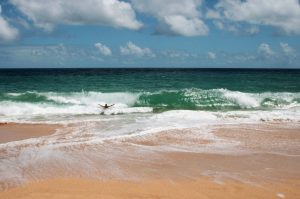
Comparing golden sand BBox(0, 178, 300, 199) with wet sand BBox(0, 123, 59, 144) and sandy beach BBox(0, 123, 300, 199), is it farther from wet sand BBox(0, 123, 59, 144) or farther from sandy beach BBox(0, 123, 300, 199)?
wet sand BBox(0, 123, 59, 144)

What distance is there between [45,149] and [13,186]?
9.36 ft

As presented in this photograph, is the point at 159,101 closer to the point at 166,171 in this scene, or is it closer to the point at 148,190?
the point at 166,171

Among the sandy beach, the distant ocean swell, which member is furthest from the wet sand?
the distant ocean swell

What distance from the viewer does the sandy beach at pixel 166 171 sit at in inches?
217

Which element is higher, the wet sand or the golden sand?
the golden sand

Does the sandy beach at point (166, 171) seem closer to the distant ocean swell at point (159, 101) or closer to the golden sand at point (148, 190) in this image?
the golden sand at point (148, 190)

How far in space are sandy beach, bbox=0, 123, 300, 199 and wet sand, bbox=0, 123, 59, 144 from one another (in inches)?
22.1

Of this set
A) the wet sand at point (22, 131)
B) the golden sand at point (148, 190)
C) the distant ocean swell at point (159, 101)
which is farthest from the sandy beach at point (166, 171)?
the distant ocean swell at point (159, 101)

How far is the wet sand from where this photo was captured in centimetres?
1056

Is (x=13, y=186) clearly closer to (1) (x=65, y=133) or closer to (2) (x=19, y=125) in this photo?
(1) (x=65, y=133)

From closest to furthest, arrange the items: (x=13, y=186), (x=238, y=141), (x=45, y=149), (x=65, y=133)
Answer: (x=13, y=186) < (x=45, y=149) < (x=238, y=141) < (x=65, y=133)

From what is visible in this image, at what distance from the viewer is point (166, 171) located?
21.9 feet

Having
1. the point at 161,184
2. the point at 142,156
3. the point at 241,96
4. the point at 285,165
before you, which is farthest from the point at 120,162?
the point at 241,96

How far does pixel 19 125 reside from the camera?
13227mm
